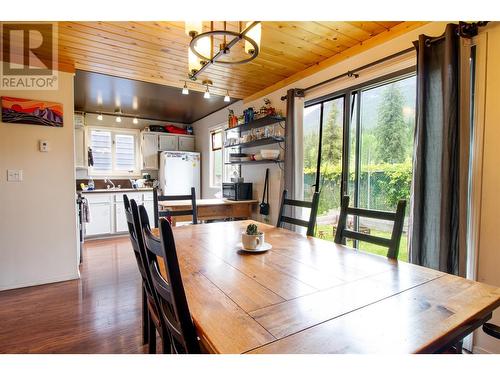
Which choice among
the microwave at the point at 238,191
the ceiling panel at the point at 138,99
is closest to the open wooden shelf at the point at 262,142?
the microwave at the point at 238,191

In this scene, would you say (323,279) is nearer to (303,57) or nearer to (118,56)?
(303,57)

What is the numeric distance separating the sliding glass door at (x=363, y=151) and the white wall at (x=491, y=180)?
0.54m

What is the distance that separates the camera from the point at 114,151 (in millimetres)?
5598

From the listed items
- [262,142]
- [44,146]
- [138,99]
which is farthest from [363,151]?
[138,99]

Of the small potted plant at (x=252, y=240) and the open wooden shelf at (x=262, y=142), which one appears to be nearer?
the small potted plant at (x=252, y=240)

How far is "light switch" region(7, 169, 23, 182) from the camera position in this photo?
107 inches

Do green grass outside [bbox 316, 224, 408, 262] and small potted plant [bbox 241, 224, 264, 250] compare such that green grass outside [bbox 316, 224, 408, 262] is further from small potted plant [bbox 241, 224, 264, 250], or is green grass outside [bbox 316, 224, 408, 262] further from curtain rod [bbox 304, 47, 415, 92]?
curtain rod [bbox 304, 47, 415, 92]

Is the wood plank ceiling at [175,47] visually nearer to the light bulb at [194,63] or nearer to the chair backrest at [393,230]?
the light bulb at [194,63]

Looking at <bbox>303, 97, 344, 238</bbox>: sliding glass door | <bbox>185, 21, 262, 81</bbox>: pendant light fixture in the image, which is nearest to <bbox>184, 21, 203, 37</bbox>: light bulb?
<bbox>185, 21, 262, 81</bbox>: pendant light fixture

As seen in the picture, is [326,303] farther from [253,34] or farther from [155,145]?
[155,145]

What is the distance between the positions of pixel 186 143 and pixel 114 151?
1.49 metres

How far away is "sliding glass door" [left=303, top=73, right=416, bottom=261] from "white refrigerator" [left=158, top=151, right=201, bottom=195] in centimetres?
315

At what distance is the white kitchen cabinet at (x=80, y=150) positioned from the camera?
16.4 ft

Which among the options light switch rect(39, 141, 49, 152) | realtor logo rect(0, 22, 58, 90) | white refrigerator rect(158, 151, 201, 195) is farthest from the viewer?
white refrigerator rect(158, 151, 201, 195)
